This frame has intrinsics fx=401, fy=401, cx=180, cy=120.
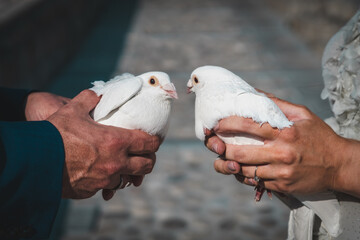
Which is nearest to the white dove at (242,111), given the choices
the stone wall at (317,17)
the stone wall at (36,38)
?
the stone wall at (36,38)

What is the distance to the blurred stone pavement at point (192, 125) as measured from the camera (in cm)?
312

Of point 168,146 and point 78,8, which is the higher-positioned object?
point 78,8

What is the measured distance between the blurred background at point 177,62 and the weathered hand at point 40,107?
126cm

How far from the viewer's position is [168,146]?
4188mm

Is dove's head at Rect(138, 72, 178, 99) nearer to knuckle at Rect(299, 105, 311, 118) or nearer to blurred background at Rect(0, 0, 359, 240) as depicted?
knuckle at Rect(299, 105, 311, 118)

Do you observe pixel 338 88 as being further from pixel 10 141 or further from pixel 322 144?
pixel 10 141

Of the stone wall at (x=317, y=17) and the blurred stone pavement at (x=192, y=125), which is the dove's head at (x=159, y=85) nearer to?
the blurred stone pavement at (x=192, y=125)

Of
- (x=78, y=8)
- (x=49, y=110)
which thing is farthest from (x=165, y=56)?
(x=49, y=110)

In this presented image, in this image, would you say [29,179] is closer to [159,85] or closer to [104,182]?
[104,182]

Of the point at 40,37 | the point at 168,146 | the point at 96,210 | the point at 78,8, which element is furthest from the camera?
the point at 78,8

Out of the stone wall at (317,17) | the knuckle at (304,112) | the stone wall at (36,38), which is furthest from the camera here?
the stone wall at (317,17)

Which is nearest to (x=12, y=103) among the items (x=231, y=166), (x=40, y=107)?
(x=40, y=107)

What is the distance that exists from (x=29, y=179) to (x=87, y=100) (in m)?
0.49

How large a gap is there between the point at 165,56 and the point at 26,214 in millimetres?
5288
